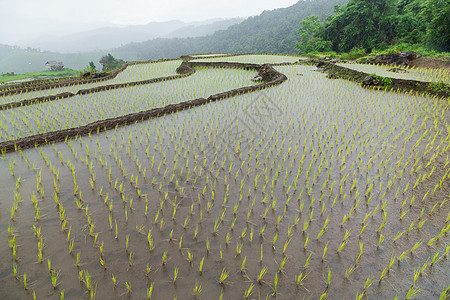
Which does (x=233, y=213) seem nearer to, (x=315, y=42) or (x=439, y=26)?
(x=439, y=26)

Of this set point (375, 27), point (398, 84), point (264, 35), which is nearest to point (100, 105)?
point (398, 84)

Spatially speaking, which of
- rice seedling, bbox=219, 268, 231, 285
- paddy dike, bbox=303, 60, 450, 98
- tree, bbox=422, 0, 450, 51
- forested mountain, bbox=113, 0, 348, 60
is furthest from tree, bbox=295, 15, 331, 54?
rice seedling, bbox=219, 268, 231, 285

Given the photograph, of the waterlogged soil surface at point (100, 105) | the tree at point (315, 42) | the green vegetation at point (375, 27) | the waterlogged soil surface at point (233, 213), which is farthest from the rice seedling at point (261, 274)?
the tree at point (315, 42)

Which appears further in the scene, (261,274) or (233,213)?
(233,213)

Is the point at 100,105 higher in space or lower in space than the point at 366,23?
lower

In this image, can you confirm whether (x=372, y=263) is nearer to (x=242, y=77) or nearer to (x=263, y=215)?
(x=263, y=215)

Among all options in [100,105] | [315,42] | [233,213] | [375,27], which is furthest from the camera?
[315,42]

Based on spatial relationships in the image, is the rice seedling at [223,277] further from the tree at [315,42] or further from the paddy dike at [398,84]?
the tree at [315,42]
